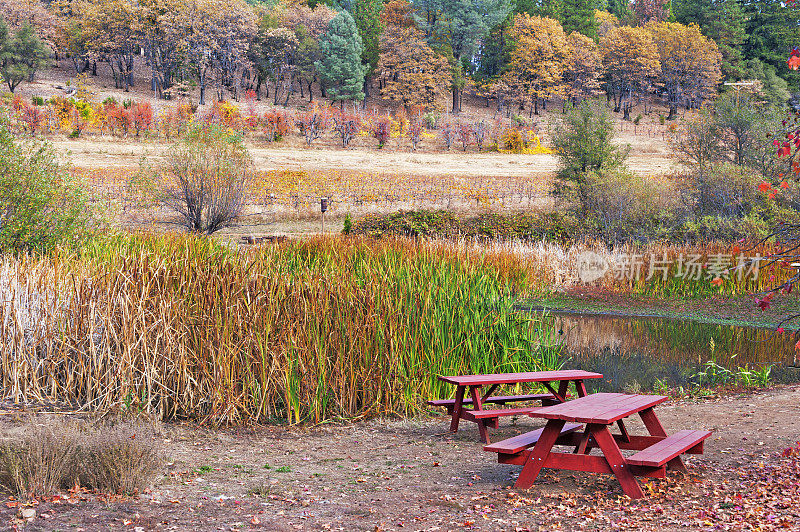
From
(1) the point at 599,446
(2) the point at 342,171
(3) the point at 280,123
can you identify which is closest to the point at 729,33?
(3) the point at 280,123

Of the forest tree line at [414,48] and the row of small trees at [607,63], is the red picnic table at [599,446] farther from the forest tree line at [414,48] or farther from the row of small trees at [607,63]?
the row of small trees at [607,63]

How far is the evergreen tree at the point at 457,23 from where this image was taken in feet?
196

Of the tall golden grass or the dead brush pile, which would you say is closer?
the dead brush pile

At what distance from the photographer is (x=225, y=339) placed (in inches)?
222

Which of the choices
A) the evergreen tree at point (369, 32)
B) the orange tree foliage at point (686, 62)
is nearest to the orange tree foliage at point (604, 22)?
the orange tree foliage at point (686, 62)

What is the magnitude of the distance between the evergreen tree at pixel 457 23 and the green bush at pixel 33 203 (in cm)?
5071

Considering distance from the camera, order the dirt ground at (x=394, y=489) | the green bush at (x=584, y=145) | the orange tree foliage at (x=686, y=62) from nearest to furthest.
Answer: the dirt ground at (x=394, y=489) < the green bush at (x=584, y=145) < the orange tree foliage at (x=686, y=62)

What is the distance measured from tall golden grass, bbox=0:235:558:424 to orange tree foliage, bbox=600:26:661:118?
197 feet

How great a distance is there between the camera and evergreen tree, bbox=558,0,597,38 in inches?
2621

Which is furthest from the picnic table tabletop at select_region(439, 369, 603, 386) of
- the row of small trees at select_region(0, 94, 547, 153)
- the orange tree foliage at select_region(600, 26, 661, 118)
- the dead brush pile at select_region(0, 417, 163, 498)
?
the orange tree foliage at select_region(600, 26, 661, 118)

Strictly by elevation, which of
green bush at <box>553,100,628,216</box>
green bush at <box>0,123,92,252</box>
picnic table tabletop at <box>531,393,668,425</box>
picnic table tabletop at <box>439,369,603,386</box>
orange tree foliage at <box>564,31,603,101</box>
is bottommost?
picnic table tabletop at <box>439,369,603,386</box>

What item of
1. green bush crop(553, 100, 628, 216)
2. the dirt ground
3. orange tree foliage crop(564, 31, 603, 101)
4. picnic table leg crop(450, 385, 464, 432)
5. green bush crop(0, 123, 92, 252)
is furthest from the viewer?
orange tree foliage crop(564, 31, 603, 101)

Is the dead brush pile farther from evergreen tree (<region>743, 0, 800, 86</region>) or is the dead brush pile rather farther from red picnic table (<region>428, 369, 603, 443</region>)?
evergreen tree (<region>743, 0, 800, 86</region>)

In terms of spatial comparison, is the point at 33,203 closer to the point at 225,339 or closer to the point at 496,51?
the point at 225,339
